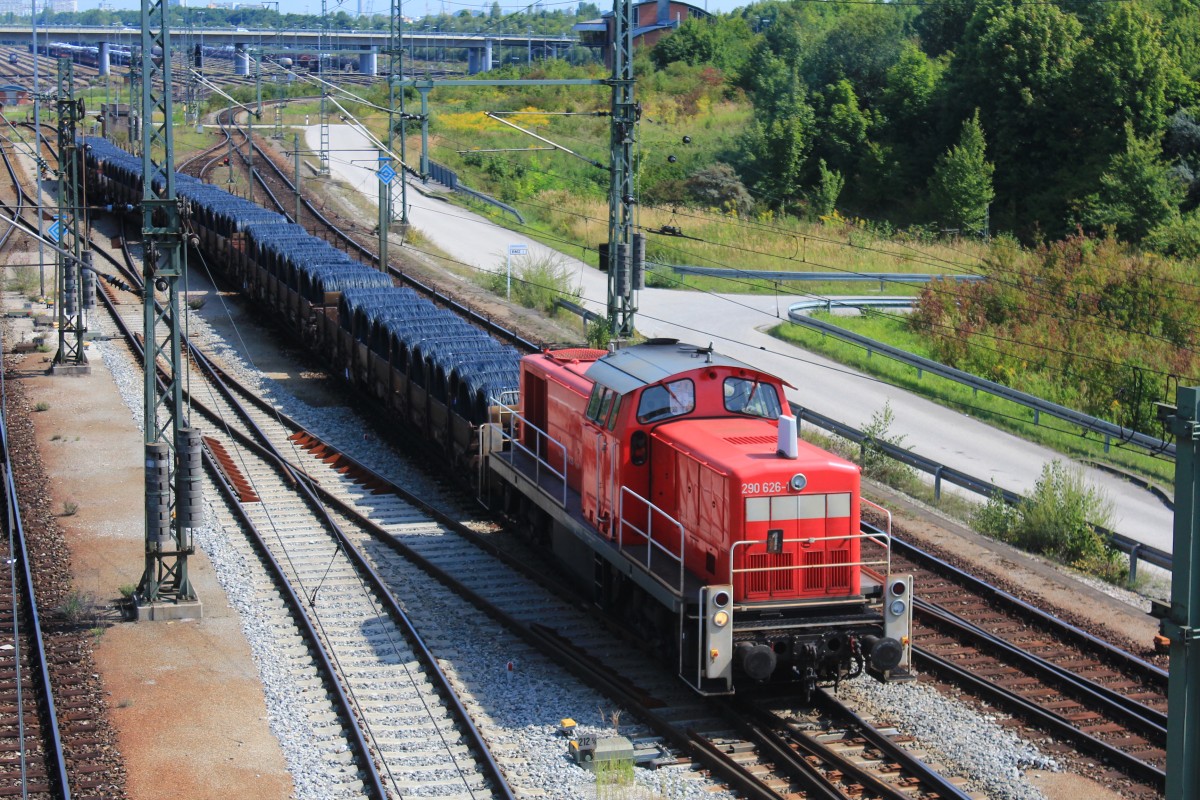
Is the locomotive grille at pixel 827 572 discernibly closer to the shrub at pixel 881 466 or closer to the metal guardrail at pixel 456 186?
the shrub at pixel 881 466

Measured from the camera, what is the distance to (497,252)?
50312 millimetres

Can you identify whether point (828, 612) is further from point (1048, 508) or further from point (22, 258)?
point (22, 258)

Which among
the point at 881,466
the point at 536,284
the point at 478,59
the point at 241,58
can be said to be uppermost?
the point at 478,59

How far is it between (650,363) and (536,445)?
354 centimetres

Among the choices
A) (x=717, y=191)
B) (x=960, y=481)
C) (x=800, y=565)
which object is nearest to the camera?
(x=800, y=565)

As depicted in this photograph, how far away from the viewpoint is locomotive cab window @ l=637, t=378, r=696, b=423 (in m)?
14.6

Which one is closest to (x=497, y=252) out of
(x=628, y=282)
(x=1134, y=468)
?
(x=628, y=282)

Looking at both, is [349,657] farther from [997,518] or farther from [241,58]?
[241,58]

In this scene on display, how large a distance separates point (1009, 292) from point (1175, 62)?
3448cm

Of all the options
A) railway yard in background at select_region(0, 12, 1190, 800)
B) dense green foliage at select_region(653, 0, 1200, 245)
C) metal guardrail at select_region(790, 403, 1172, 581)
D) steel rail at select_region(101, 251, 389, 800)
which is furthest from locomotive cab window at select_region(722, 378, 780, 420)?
dense green foliage at select_region(653, 0, 1200, 245)

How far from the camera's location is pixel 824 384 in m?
32.7

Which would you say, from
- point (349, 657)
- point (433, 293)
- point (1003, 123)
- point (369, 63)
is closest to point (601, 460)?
point (349, 657)

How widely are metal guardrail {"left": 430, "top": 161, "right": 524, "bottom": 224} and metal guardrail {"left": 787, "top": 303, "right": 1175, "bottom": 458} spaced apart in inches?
848

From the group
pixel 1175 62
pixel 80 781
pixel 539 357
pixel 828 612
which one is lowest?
pixel 80 781
